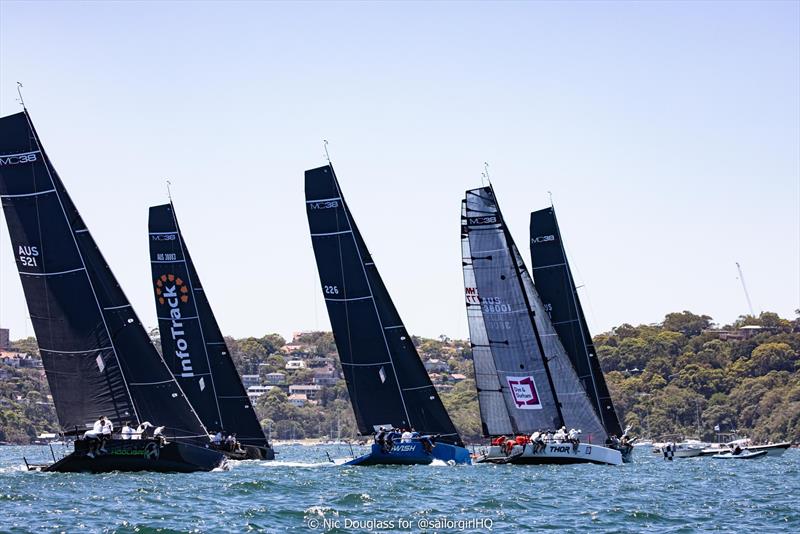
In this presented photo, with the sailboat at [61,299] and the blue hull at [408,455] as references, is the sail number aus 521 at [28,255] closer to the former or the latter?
the sailboat at [61,299]

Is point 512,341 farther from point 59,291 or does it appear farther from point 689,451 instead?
point 689,451

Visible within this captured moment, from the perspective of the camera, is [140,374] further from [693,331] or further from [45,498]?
[693,331]

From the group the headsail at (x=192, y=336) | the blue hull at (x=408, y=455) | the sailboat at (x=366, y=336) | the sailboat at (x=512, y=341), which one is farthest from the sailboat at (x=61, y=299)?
the sailboat at (x=512, y=341)

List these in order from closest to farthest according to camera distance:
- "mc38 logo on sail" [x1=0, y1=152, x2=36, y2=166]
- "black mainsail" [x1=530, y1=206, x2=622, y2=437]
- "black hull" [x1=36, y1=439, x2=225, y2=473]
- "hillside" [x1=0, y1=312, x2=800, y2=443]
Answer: "black hull" [x1=36, y1=439, x2=225, y2=473] → "mc38 logo on sail" [x1=0, y1=152, x2=36, y2=166] → "black mainsail" [x1=530, y1=206, x2=622, y2=437] → "hillside" [x1=0, y1=312, x2=800, y2=443]

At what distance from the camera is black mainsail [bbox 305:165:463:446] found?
49.8 m

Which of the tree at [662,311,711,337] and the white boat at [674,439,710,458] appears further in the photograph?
the tree at [662,311,711,337]

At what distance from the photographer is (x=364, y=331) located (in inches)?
1984

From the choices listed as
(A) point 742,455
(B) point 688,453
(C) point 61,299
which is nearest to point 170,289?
(C) point 61,299

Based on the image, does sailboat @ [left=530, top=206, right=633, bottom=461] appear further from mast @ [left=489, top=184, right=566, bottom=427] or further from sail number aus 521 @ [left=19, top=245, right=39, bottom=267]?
sail number aus 521 @ [left=19, top=245, right=39, bottom=267]

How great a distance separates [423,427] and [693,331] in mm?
145976

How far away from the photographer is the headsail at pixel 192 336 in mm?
55403

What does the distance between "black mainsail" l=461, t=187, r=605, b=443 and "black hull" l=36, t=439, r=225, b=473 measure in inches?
697

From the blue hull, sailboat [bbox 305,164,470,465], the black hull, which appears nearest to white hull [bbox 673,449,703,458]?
sailboat [bbox 305,164,470,465]

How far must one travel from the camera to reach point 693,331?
189500 mm
